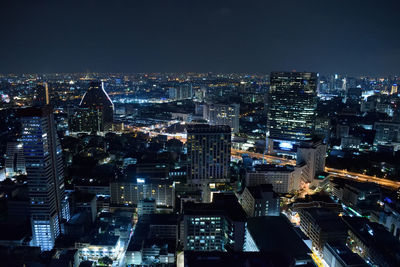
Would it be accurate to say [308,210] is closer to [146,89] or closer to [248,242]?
[248,242]

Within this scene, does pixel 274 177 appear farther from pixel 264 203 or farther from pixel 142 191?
pixel 142 191

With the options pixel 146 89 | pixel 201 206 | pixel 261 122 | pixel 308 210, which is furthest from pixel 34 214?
pixel 146 89

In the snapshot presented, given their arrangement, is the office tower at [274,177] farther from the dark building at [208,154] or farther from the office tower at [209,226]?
the office tower at [209,226]

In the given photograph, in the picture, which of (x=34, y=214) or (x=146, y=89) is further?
(x=146, y=89)

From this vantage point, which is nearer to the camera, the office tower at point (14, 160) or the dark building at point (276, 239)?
the dark building at point (276, 239)

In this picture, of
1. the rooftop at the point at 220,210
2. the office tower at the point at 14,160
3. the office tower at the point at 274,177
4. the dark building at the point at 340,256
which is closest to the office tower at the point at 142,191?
the rooftop at the point at 220,210

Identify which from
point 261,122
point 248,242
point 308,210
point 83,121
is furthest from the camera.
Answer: point 261,122

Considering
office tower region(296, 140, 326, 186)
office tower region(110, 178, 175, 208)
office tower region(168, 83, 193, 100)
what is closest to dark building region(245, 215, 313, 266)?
office tower region(110, 178, 175, 208)
